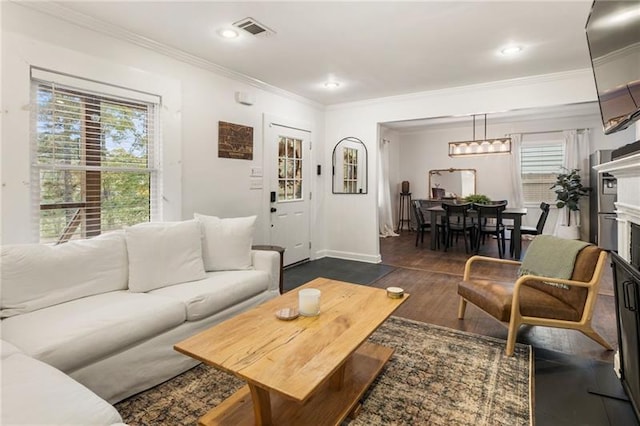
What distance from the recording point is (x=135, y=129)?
9.95 feet

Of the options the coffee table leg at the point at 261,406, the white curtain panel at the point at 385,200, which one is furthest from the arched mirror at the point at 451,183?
the coffee table leg at the point at 261,406

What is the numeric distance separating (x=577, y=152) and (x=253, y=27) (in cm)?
684

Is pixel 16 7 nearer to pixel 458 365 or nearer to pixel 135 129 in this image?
pixel 135 129

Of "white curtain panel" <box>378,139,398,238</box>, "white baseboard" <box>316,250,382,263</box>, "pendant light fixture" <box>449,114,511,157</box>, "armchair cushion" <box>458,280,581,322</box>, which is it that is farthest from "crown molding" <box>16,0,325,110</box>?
"white curtain panel" <box>378,139,398,238</box>

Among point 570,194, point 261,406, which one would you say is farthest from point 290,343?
point 570,194

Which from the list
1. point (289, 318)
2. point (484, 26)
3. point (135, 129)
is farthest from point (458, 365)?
point (135, 129)

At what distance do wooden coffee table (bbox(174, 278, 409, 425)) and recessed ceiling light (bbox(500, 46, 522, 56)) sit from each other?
8.77ft

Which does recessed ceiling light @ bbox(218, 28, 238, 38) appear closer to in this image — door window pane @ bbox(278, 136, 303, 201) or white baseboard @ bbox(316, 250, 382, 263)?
door window pane @ bbox(278, 136, 303, 201)

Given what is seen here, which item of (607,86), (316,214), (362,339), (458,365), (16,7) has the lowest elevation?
(458,365)

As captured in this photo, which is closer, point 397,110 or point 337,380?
point 337,380

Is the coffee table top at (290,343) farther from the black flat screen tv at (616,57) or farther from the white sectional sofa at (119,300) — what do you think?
the black flat screen tv at (616,57)

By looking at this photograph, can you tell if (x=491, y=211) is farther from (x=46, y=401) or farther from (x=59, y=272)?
(x=46, y=401)

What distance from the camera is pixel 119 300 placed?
2113 millimetres

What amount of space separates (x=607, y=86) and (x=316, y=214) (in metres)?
4.04
